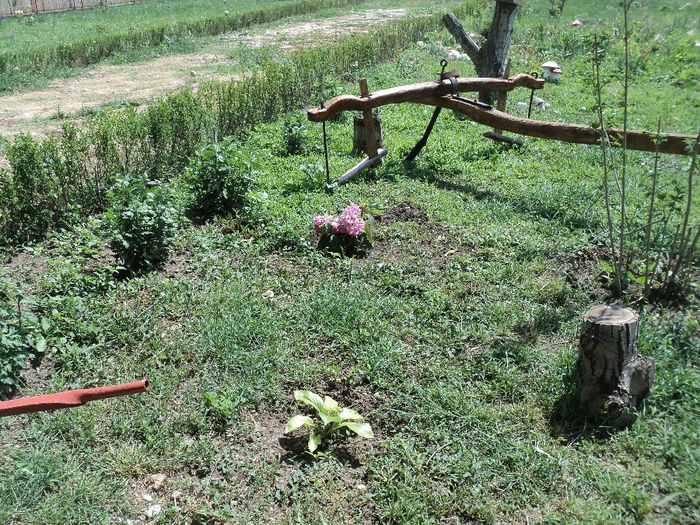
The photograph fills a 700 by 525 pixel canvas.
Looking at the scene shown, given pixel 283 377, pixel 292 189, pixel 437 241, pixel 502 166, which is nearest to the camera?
pixel 283 377

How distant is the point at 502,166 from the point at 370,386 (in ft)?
14.9

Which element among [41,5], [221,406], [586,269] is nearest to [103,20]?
[41,5]

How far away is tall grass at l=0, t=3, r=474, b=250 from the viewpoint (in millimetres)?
5797

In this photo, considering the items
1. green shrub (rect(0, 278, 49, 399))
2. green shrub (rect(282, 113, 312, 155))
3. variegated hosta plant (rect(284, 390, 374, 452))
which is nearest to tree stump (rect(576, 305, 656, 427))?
variegated hosta plant (rect(284, 390, 374, 452))

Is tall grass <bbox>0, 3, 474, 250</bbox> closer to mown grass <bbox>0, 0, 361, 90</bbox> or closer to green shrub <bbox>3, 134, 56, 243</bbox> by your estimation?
green shrub <bbox>3, 134, 56, 243</bbox>

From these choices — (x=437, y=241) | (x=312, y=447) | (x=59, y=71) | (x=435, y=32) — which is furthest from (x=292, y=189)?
(x=435, y=32)

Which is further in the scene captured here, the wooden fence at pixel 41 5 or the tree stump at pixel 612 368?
the wooden fence at pixel 41 5

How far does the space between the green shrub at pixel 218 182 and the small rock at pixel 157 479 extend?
342 centimetres

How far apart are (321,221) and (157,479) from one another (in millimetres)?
2858

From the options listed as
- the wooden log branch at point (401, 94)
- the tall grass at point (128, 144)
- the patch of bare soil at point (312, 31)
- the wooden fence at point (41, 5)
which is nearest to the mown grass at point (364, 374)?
the tall grass at point (128, 144)

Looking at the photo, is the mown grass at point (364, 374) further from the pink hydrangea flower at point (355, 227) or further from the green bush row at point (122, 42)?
the green bush row at point (122, 42)

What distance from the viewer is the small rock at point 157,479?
10.4ft

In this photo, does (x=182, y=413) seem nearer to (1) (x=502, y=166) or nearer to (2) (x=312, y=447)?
(2) (x=312, y=447)

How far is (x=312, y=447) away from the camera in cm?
337
